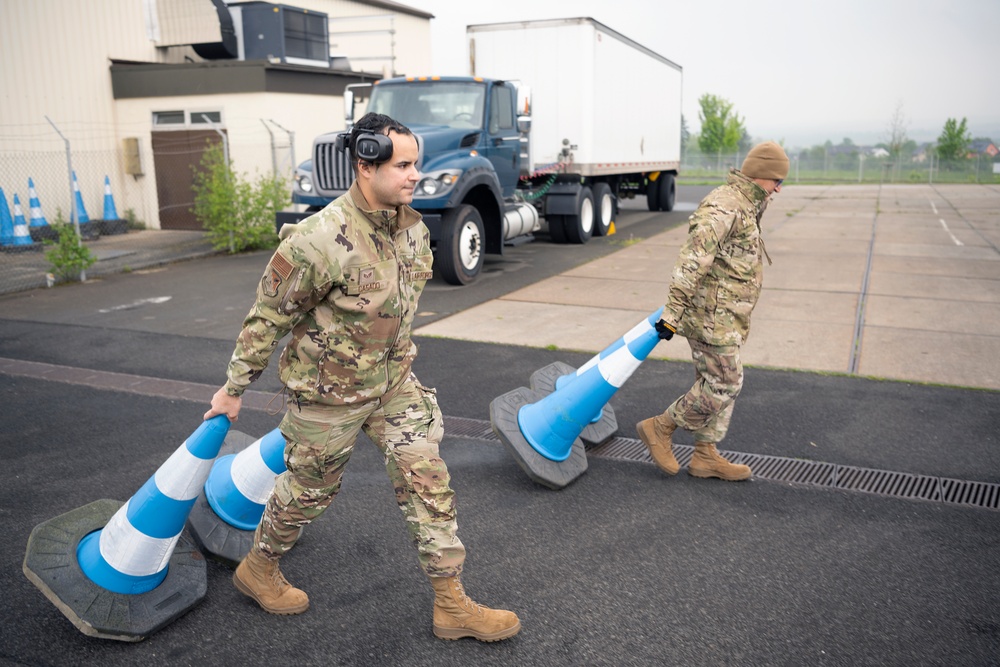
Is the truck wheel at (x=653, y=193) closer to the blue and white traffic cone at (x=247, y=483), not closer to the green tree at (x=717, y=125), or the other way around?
the blue and white traffic cone at (x=247, y=483)

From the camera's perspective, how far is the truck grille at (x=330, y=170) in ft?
35.6

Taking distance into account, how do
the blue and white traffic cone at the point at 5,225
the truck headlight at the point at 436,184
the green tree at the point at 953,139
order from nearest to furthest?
the truck headlight at the point at 436,184
the blue and white traffic cone at the point at 5,225
the green tree at the point at 953,139

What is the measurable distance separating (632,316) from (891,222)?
1312cm

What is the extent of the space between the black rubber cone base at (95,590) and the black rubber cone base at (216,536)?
0.76 feet

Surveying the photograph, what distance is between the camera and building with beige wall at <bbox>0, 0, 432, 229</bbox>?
15.7 m

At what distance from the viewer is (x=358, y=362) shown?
3031 millimetres

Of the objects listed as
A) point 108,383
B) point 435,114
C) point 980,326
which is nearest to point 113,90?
point 435,114

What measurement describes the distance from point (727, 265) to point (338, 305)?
2347 millimetres

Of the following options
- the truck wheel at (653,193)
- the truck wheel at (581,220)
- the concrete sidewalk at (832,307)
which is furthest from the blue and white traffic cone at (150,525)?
A: the truck wheel at (653,193)

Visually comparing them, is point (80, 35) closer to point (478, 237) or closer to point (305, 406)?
point (478, 237)

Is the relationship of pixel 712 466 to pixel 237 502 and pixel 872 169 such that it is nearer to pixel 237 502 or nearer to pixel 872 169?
pixel 237 502

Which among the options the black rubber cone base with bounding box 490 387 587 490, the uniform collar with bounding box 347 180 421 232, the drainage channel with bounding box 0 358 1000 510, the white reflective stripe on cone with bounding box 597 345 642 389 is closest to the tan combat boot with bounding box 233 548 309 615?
the drainage channel with bounding box 0 358 1000 510

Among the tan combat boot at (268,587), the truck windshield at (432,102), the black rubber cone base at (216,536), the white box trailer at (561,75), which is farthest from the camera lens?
the white box trailer at (561,75)

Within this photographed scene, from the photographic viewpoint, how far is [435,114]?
12211 mm
